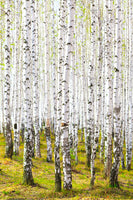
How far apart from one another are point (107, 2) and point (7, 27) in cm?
547

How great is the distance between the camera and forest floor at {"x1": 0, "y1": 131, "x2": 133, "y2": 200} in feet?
24.3

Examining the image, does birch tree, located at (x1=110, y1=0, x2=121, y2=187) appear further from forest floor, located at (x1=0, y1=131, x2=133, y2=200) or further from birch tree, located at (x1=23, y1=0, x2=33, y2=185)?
birch tree, located at (x1=23, y1=0, x2=33, y2=185)

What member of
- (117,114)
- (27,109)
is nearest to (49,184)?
(27,109)

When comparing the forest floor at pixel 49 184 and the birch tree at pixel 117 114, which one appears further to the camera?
the birch tree at pixel 117 114

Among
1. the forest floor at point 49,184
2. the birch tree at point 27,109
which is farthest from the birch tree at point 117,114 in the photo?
the birch tree at point 27,109

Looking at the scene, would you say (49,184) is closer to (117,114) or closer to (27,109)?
(27,109)

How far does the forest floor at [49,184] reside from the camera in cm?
740

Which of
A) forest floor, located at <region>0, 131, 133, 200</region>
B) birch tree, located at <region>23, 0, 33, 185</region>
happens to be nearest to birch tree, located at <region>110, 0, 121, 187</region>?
forest floor, located at <region>0, 131, 133, 200</region>

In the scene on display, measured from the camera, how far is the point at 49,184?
9281 millimetres

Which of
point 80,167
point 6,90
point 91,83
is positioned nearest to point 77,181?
point 80,167

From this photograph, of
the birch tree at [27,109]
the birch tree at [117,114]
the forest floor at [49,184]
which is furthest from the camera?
the birch tree at [117,114]

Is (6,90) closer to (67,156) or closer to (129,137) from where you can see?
(67,156)

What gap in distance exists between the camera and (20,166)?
11320 mm

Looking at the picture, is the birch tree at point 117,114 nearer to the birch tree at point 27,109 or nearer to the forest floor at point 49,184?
the forest floor at point 49,184
